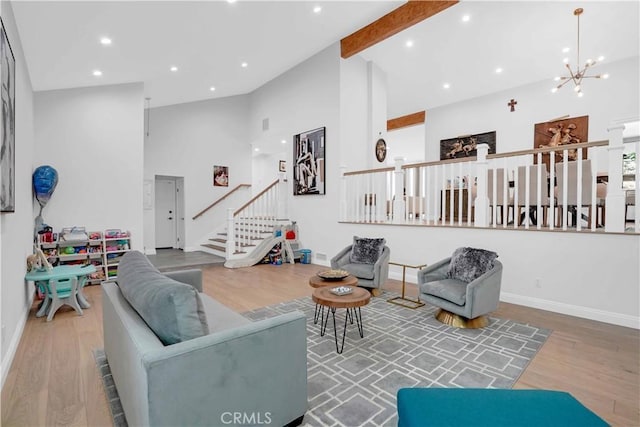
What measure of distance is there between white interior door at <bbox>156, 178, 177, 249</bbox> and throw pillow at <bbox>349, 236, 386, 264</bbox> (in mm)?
6407

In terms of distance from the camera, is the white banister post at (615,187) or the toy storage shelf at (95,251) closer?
the white banister post at (615,187)

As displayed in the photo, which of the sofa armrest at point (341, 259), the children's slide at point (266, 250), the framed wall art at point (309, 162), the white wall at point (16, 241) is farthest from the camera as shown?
the framed wall art at point (309, 162)

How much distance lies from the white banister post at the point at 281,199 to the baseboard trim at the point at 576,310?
513 cm

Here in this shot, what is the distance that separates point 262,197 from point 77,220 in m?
3.76

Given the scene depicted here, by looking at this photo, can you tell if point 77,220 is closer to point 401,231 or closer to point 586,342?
Result: point 401,231

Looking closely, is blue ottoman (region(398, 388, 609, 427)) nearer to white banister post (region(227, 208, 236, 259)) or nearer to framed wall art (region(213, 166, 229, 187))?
white banister post (region(227, 208, 236, 259))

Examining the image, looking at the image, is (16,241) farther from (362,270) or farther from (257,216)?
(257,216)

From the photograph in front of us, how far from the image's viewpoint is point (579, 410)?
1264 mm

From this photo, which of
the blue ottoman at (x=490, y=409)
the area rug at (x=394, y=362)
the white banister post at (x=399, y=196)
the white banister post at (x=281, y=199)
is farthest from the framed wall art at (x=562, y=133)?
the blue ottoman at (x=490, y=409)

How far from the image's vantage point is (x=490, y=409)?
127 cm

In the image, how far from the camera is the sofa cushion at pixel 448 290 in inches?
130

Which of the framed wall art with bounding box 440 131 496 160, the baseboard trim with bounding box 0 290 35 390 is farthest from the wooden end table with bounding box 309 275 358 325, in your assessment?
the framed wall art with bounding box 440 131 496 160

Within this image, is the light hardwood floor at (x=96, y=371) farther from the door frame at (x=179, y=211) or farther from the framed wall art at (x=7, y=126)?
the door frame at (x=179, y=211)

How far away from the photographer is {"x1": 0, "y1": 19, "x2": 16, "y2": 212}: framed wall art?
2316 millimetres
